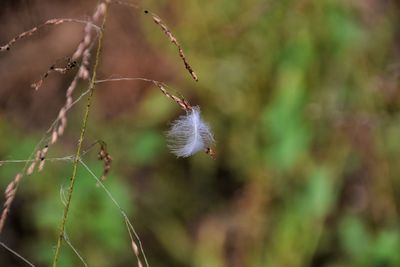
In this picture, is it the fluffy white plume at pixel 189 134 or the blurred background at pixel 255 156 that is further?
the blurred background at pixel 255 156

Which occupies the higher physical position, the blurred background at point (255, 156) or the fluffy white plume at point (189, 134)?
the fluffy white plume at point (189, 134)

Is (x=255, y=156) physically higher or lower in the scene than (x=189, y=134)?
lower

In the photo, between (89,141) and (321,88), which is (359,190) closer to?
(321,88)

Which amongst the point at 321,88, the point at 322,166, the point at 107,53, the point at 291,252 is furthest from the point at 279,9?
the point at 107,53

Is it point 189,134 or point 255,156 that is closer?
point 189,134
